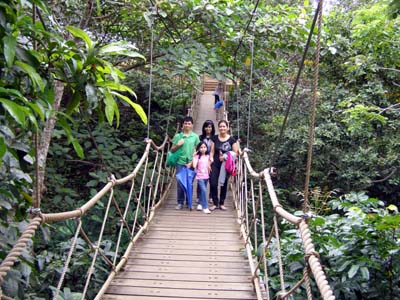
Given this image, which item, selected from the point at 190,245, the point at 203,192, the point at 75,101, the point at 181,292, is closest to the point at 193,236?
the point at 190,245

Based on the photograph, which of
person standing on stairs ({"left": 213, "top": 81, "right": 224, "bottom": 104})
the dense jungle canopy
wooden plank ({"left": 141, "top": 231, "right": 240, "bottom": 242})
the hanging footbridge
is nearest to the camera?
the dense jungle canopy

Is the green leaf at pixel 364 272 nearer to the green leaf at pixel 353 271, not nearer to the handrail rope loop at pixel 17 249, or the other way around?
the green leaf at pixel 353 271

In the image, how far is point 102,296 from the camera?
188 centimetres

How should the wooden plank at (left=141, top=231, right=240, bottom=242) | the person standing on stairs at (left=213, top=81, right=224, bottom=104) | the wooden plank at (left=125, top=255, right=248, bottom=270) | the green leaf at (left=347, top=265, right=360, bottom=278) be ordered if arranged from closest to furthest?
the green leaf at (left=347, top=265, right=360, bottom=278) < the wooden plank at (left=125, top=255, right=248, bottom=270) < the wooden plank at (left=141, top=231, right=240, bottom=242) < the person standing on stairs at (left=213, top=81, right=224, bottom=104)

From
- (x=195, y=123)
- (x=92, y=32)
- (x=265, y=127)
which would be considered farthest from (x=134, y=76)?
(x=92, y=32)

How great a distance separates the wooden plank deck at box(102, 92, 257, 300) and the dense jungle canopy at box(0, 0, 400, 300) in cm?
29

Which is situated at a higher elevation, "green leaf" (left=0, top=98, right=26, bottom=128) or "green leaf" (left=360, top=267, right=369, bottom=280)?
"green leaf" (left=0, top=98, right=26, bottom=128)

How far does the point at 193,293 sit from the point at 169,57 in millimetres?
1813

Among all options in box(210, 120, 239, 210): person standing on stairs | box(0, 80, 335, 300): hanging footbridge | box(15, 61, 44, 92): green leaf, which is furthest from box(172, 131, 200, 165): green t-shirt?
box(15, 61, 44, 92): green leaf

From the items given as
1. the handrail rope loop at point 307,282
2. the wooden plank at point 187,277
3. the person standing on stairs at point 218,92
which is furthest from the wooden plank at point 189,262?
the person standing on stairs at point 218,92

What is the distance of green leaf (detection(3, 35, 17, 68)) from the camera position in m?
0.90

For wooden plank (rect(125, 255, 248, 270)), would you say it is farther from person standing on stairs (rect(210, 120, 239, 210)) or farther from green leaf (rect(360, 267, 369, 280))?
person standing on stairs (rect(210, 120, 239, 210))

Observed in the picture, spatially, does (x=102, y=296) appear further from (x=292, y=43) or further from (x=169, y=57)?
(x=292, y=43)

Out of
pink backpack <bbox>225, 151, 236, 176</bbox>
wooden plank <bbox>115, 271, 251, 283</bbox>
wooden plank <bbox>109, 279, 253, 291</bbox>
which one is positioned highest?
pink backpack <bbox>225, 151, 236, 176</bbox>
